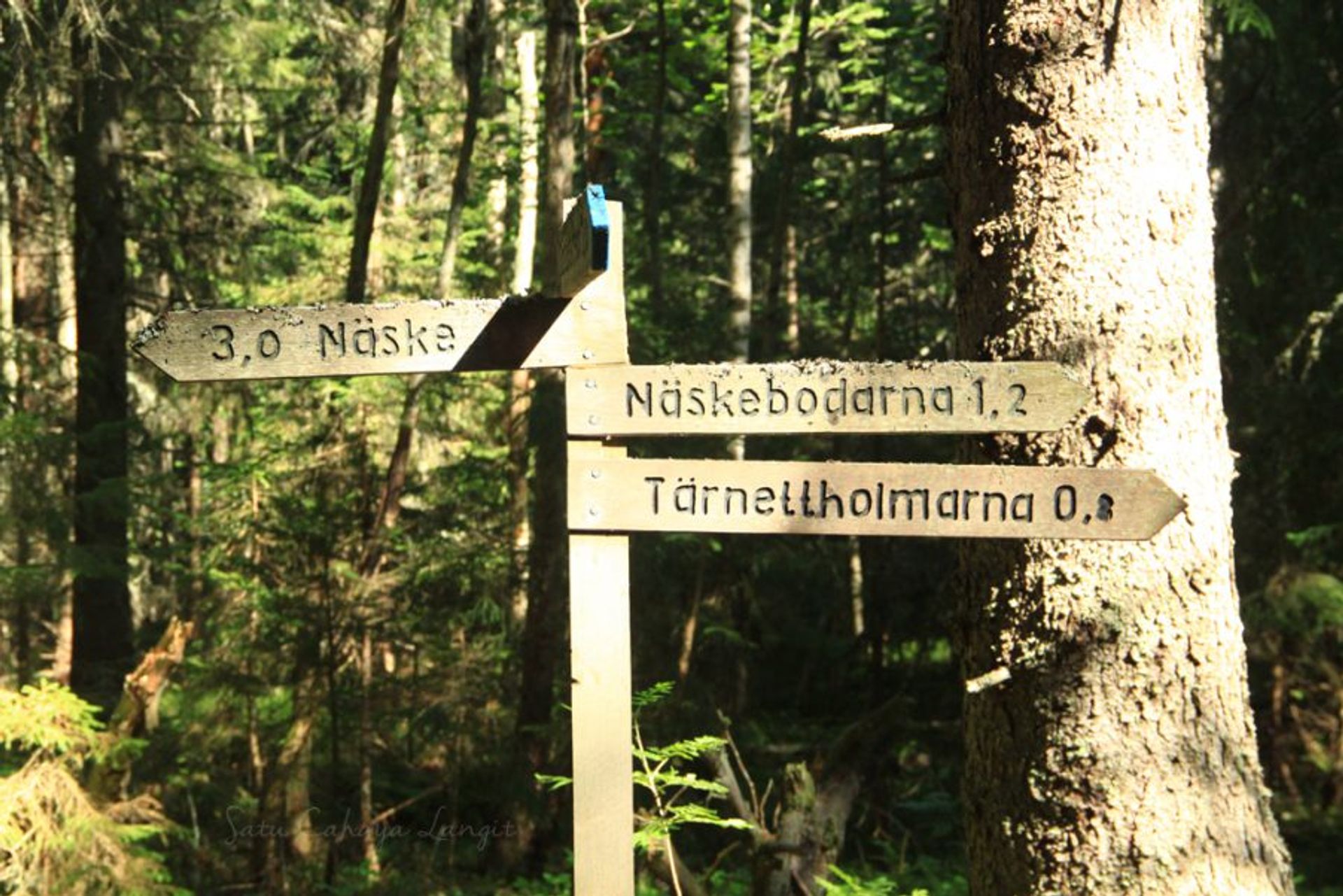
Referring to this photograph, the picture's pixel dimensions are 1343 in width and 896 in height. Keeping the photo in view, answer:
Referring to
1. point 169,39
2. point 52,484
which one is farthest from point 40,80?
point 52,484

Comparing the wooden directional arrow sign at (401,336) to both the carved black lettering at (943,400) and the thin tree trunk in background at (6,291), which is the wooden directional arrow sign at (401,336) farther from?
the thin tree trunk in background at (6,291)

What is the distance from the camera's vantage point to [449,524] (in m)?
10.8

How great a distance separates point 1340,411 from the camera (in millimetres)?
10234

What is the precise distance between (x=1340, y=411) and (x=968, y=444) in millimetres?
7964

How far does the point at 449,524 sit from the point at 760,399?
319 inches

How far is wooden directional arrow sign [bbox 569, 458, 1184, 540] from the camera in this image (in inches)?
119

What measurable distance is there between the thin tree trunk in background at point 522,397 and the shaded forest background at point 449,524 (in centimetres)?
6

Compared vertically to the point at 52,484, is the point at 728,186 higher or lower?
higher

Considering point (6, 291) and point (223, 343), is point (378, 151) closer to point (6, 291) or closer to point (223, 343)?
point (223, 343)

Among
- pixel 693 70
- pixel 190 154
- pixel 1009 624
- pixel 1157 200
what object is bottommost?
pixel 1009 624

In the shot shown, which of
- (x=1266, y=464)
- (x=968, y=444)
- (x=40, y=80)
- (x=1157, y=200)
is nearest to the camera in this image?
(x=1157, y=200)

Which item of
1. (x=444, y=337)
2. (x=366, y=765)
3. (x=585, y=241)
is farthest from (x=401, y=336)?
(x=366, y=765)

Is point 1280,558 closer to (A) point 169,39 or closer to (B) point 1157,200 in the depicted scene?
(B) point 1157,200

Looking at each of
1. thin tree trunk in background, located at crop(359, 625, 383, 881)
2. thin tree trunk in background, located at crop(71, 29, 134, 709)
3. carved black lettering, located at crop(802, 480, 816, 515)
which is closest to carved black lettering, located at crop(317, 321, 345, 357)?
carved black lettering, located at crop(802, 480, 816, 515)
